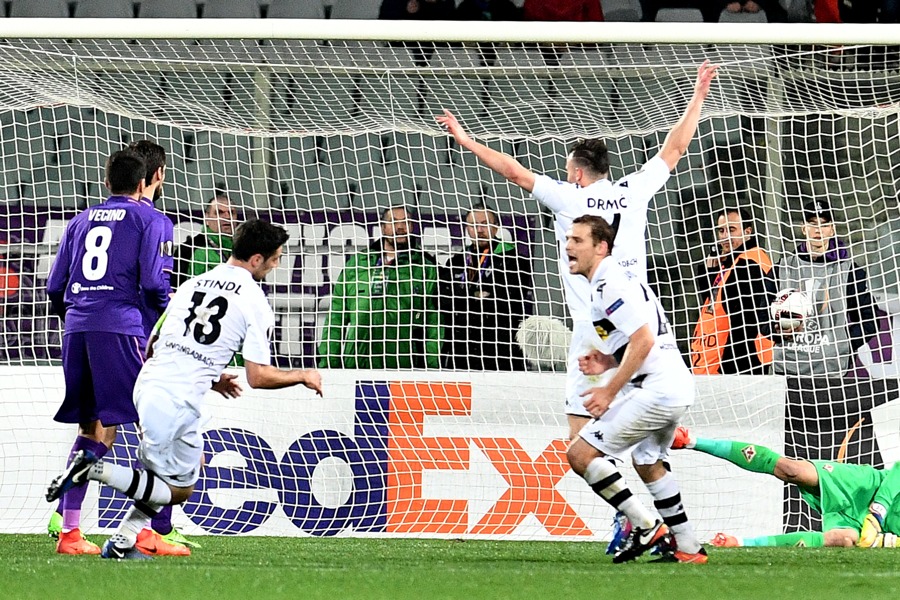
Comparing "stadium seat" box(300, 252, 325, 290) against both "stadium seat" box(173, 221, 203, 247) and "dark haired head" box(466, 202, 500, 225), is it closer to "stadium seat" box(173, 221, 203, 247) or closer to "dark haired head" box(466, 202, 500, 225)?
"stadium seat" box(173, 221, 203, 247)

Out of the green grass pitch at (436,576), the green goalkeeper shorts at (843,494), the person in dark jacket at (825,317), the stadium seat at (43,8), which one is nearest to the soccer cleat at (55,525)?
the green grass pitch at (436,576)

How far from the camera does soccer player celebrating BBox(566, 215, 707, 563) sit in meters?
5.53

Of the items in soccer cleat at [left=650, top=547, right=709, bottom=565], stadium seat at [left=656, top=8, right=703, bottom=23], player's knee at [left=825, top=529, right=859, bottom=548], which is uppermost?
stadium seat at [left=656, top=8, right=703, bottom=23]

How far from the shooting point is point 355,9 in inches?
496

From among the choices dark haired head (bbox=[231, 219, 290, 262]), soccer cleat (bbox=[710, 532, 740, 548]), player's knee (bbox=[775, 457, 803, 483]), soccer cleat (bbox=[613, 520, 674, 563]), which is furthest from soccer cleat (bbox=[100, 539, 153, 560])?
player's knee (bbox=[775, 457, 803, 483])

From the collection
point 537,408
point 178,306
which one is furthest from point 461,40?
point 178,306

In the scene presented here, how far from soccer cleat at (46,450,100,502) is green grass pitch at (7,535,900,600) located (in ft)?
0.99

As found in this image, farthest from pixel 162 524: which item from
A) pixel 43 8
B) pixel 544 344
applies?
pixel 43 8

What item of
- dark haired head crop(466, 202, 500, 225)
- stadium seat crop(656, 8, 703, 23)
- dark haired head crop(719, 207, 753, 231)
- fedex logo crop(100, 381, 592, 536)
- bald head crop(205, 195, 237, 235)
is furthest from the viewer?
stadium seat crop(656, 8, 703, 23)

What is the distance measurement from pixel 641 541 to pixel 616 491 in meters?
0.24

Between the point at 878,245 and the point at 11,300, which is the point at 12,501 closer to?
the point at 11,300

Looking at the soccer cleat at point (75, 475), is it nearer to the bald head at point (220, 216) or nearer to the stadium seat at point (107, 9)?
the bald head at point (220, 216)

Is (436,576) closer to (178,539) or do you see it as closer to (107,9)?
(178,539)

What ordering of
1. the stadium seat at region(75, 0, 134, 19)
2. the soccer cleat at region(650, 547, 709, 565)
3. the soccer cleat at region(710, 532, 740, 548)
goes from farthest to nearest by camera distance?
the stadium seat at region(75, 0, 134, 19) → the soccer cleat at region(710, 532, 740, 548) → the soccer cleat at region(650, 547, 709, 565)
